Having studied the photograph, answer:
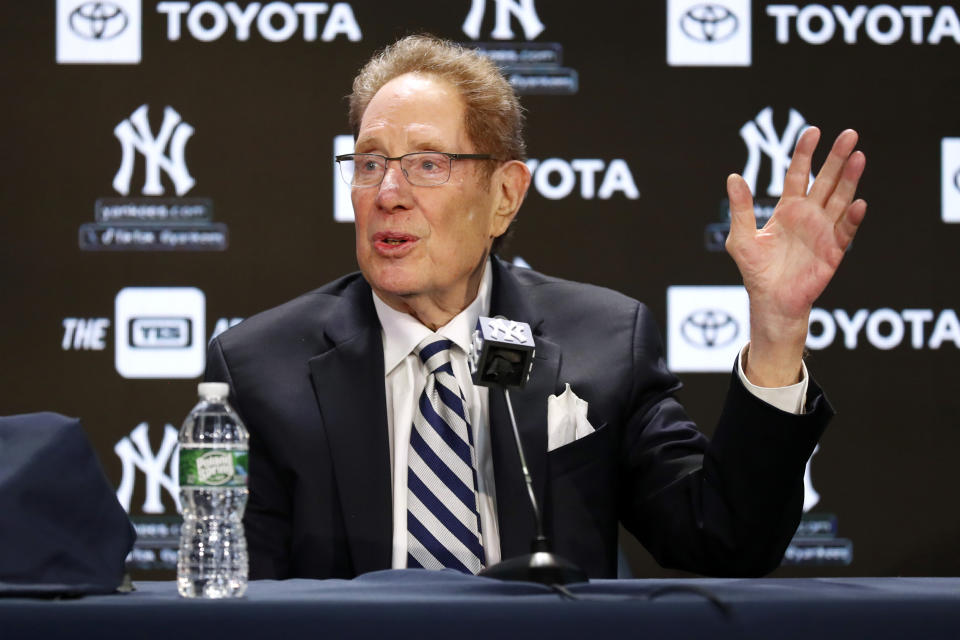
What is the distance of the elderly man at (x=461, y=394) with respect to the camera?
1.99 meters

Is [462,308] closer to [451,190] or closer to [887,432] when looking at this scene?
[451,190]

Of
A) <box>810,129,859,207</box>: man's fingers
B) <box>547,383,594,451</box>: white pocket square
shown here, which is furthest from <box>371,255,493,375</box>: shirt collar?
<box>810,129,859,207</box>: man's fingers

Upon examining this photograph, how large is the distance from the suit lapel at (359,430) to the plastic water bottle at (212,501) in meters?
0.33

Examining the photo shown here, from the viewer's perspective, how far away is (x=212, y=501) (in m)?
1.83

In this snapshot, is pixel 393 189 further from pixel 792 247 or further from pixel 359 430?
pixel 792 247

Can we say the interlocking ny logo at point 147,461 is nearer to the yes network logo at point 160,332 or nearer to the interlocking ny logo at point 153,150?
the yes network logo at point 160,332

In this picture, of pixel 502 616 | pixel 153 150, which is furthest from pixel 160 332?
pixel 502 616

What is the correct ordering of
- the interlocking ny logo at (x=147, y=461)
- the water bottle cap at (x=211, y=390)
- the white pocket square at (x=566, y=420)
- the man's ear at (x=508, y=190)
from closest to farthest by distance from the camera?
the water bottle cap at (x=211, y=390), the white pocket square at (x=566, y=420), the man's ear at (x=508, y=190), the interlocking ny logo at (x=147, y=461)

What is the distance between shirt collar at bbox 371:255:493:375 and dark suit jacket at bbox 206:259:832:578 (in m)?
0.03

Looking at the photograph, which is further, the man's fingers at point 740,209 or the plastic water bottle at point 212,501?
the man's fingers at point 740,209

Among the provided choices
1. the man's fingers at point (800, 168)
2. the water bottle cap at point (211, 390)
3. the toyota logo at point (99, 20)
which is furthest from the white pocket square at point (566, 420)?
the toyota logo at point (99, 20)

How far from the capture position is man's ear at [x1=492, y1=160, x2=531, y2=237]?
8.37 feet

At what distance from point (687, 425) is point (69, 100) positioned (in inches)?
93.3

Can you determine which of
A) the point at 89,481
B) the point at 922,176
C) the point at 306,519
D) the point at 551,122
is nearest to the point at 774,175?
the point at 922,176
